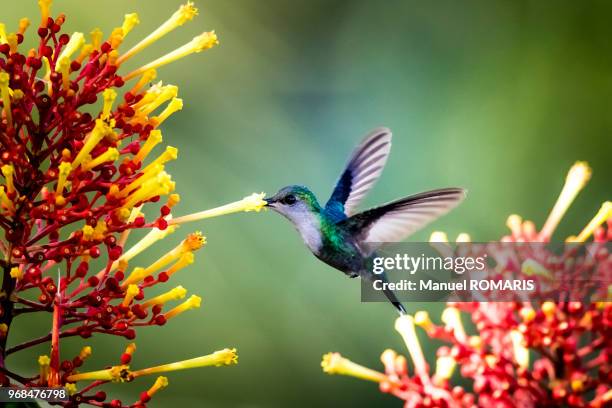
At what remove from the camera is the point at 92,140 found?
137 cm

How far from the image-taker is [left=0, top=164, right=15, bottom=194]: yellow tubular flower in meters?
1.29

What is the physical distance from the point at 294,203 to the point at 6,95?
39.6 inches

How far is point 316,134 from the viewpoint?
12.7 feet

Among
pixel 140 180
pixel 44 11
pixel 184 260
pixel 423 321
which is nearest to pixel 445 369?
pixel 423 321

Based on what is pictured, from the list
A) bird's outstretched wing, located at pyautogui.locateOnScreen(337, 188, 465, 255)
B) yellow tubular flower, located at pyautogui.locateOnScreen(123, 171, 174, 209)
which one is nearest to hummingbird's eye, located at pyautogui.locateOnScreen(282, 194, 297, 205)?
bird's outstretched wing, located at pyautogui.locateOnScreen(337, 188, 465, 255)

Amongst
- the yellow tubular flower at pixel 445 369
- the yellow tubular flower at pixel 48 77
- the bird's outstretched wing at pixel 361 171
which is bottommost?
the yellow tubular flower at pixel 445 369

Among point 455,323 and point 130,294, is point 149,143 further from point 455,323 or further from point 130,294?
point 455,323

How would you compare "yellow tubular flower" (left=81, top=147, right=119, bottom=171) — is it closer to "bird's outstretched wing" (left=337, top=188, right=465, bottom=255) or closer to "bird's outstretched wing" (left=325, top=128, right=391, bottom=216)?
"bird's outstretched wing" (left=337, top=188, right=465, bottom=255)

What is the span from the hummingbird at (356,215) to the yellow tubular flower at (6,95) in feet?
3.06

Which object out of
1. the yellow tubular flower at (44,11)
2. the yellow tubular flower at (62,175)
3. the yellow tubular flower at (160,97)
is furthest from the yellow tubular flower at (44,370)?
the yellow tubular flower at (44,11)

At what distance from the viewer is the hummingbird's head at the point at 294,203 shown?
7.25 ft

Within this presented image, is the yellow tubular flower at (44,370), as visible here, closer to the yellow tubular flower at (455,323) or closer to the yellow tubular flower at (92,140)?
the yellow tubular flower at (92,140)

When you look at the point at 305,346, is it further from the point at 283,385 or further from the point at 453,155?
the point at 453,155

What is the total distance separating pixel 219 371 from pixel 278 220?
710 millimetres
